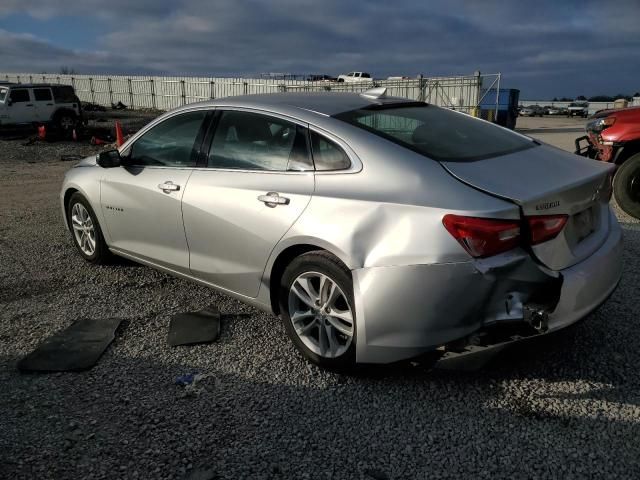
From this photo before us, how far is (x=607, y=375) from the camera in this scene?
3.11 meters

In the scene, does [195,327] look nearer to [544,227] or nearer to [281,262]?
[281,262]

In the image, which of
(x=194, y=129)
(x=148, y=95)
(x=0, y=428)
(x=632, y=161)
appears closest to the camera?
(x=0, y=428)

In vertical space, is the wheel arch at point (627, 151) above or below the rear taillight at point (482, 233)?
below

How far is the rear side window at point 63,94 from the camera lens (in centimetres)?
2170

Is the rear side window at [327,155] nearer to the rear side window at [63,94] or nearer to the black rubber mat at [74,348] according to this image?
the black rubber mat at [74,348]

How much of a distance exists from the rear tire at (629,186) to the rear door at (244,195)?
5.02 metres

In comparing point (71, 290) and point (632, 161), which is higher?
point (632, 161)

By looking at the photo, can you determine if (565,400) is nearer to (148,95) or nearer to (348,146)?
(348,146)

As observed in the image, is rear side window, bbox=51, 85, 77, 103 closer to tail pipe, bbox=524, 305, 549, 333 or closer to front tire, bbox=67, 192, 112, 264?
front tire, bbox=67, 192, 112, 264

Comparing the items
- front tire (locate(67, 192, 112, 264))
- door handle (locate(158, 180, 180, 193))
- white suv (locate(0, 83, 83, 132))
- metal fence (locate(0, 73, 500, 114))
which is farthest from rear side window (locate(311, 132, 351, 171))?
white suv (locate(0, 83, 83, 132))

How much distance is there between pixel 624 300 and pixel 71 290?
4.47m

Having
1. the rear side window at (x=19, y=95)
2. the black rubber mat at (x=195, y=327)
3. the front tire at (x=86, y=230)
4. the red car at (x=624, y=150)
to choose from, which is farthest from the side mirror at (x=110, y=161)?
the rear side window at (x=19, y=95)

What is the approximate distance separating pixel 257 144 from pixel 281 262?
2.75ft

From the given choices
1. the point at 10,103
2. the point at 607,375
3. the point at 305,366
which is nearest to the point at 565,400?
the point at 607,375
